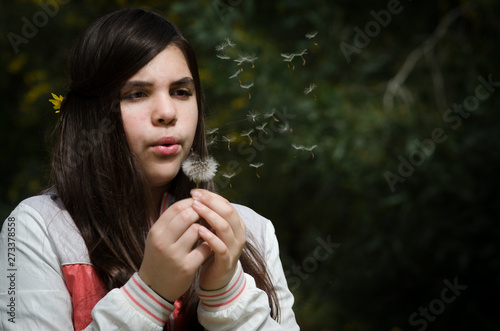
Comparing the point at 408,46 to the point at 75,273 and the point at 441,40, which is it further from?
the point at 75,273

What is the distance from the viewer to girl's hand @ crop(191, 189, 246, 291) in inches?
52.1

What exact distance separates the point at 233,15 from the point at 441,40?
189cm

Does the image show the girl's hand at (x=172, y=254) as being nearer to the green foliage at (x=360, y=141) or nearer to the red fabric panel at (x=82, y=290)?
the red fabric panel at (x=82, y=290)

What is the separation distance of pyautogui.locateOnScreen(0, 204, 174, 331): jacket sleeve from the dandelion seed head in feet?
1.24

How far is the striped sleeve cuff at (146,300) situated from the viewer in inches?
51.3

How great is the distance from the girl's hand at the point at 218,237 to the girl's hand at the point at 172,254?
0.03 meters

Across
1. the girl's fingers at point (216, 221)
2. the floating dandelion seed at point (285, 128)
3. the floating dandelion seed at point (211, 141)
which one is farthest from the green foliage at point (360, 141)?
the girl's fingers at point (216, 221)

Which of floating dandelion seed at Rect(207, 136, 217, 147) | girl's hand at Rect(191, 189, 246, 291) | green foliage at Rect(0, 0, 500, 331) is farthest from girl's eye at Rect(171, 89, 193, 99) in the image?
green foliage at Rect(0, 0, 500, 331)

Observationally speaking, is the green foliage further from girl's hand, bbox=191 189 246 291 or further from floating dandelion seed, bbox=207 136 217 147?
girl's hand, bbox=191 189 246 291

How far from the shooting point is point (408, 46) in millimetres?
5039

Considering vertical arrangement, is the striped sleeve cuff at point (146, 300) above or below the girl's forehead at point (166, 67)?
below

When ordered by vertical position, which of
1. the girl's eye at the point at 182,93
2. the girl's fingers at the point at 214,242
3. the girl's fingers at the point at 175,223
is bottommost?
the girl's fingers at the point at 214,242

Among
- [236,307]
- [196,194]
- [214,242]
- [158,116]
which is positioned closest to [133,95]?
[158,116]

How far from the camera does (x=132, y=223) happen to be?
1.60m
